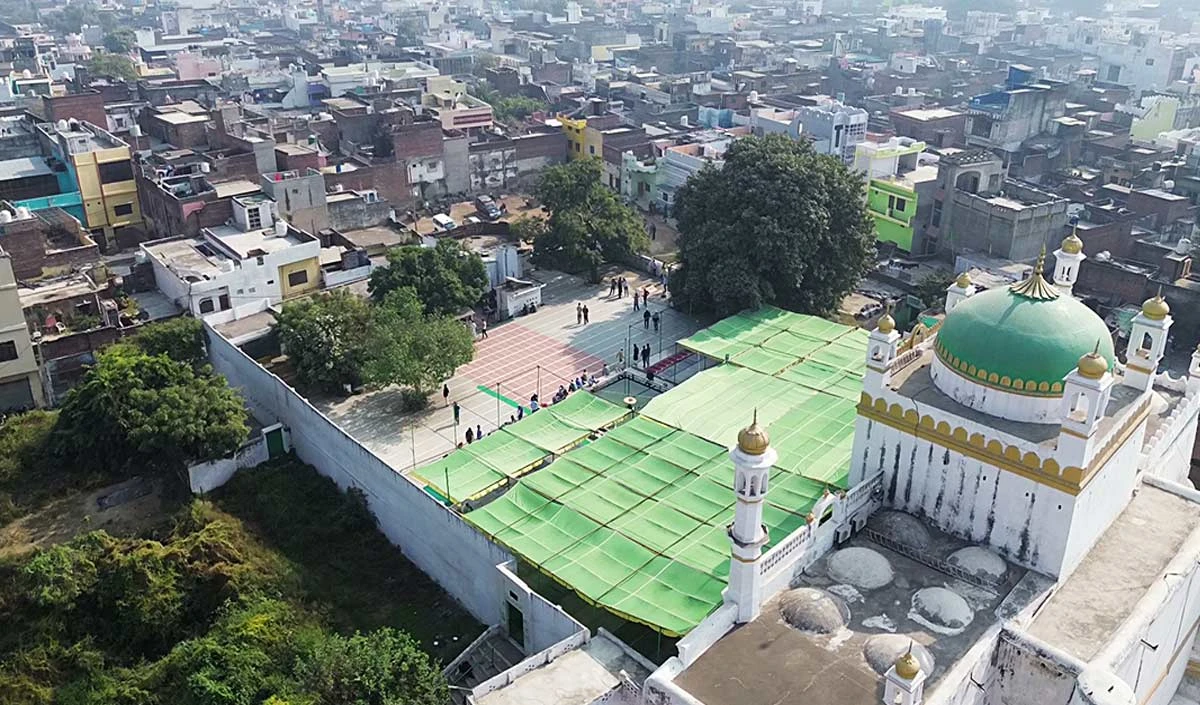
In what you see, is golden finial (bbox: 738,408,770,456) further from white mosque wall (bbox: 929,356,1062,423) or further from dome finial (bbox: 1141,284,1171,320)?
dome finial (bbox: 1141,284,1171,320)

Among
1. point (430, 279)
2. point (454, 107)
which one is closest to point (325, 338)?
point (430, 279)

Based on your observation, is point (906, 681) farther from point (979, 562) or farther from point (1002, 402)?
point (1002, 402)

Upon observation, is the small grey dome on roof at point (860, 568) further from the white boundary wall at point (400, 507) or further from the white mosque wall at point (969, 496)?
the white boundary wall at point (400, 507)

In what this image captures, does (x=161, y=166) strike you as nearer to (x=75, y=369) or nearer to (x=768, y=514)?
(x=75, y=369)

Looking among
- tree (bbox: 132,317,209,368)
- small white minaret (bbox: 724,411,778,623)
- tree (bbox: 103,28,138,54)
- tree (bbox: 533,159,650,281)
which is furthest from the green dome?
tree (bbox: 103,28,138,54)

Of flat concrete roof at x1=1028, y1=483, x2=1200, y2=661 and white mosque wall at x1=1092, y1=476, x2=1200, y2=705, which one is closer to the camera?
white mosque wall at x1=1092, y1=476, x2=1200, y2=705

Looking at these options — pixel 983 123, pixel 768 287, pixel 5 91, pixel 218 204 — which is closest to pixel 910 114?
pixel 983 123

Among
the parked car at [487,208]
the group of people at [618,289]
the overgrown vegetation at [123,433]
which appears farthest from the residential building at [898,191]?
the overgrown vegetation at [123,433]
